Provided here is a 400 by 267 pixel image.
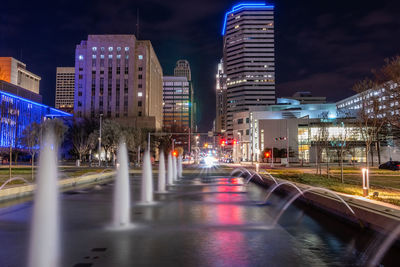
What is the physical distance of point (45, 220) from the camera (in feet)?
21.9

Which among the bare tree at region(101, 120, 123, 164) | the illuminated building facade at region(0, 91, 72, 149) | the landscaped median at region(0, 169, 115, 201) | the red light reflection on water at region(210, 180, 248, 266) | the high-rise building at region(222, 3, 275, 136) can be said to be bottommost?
the red light reflection on water at region(210, 180, 248, 266)

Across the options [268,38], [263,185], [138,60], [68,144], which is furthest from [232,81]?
[263,185]

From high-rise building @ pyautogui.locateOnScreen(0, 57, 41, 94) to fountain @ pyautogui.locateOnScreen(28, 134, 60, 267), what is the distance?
396 feet

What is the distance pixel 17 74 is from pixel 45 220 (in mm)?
154851

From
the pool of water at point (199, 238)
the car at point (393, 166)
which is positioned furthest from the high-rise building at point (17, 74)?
the pool of water at point (199, 238)

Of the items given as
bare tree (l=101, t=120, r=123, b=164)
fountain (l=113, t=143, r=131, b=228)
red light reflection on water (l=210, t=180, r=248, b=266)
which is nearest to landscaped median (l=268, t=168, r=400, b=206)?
red light reflection on water (l=210, t=180, r=248, b=266)

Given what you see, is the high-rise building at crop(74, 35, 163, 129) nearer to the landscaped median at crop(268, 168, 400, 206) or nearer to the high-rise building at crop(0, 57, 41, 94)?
the high-rise building at crop(0, 57, 41, 94)

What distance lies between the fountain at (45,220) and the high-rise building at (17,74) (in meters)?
121

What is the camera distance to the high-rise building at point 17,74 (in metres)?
129

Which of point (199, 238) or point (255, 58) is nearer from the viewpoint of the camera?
point (199, 238)

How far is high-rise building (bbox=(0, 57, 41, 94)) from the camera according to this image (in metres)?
129

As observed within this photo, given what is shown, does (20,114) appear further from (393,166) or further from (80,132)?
(393,166)

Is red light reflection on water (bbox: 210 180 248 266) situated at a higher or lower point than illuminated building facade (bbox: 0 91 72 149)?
lower

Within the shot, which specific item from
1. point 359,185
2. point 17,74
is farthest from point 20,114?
point 359,185
